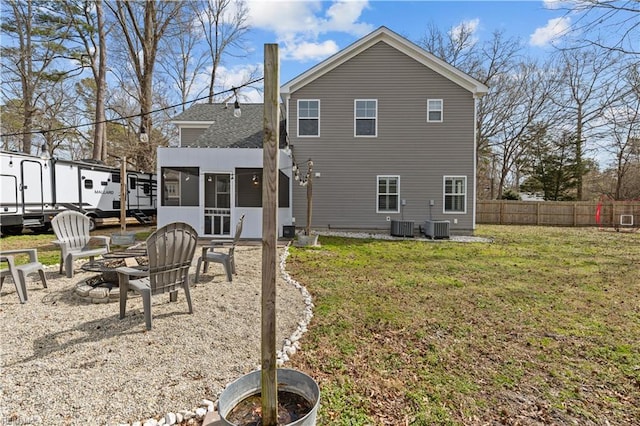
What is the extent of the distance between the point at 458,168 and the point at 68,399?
1278 cm

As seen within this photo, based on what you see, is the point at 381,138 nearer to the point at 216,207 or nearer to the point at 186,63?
the point at 216,207

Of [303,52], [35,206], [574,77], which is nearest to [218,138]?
[303,52]

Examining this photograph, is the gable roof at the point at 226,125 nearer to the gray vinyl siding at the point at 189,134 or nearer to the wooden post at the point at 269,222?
the gray vinyl siding at the point at 189,134

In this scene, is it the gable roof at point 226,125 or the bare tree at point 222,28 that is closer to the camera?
the gable roof at point 226,125

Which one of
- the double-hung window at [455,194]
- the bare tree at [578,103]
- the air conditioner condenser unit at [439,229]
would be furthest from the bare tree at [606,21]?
the bare tree at [578,103]

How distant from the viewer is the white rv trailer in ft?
32.8

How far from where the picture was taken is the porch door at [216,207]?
9.87 m

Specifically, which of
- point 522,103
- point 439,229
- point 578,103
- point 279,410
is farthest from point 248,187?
point 578,103

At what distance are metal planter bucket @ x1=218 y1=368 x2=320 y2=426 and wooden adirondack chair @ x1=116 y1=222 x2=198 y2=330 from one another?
203 centimetres

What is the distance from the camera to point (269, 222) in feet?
5.36

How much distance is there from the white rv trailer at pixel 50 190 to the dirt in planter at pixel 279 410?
12.4 meters

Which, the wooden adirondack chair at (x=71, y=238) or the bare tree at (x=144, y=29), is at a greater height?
the bare tree at (x=144, y=29)

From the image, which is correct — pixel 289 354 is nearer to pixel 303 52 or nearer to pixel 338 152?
pixel 338 152

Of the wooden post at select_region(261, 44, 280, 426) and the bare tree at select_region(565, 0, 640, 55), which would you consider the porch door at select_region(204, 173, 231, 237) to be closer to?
the wooden post at select_region(261, 44, 280, 426)
